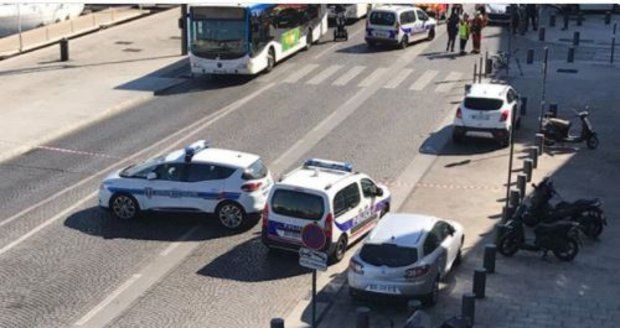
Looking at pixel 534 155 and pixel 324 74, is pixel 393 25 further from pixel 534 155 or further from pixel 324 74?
pixel 534 155

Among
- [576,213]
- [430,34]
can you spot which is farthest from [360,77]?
[576,213]

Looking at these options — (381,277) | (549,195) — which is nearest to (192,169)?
(381,277)

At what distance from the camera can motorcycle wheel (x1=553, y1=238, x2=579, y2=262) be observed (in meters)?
19.3

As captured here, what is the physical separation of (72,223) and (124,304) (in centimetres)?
456

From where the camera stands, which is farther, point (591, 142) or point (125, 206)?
point (591, 142)

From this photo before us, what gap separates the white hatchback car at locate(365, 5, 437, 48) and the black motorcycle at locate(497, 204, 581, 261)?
74.1ft

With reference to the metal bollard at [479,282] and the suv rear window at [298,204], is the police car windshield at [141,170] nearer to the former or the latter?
the suv rear window at [298,204]

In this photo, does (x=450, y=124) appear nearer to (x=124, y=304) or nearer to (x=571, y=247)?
(x=571, y=247)

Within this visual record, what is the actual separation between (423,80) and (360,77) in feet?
7.47

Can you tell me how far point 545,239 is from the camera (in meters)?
19.4

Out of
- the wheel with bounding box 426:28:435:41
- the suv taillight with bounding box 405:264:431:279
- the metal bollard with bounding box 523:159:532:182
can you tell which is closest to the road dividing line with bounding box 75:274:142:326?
the suv taillight with bounding box 405:264:431:279

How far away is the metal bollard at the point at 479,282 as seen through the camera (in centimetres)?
1738

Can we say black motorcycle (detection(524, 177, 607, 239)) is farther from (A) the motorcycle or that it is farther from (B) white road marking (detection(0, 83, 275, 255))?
(B) white road marking (detection(0, 83, 275, 255))

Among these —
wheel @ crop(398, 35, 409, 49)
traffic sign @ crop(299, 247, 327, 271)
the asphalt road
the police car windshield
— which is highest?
wheel @ crop(398, 35, 409, 49)
